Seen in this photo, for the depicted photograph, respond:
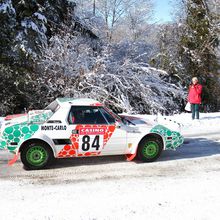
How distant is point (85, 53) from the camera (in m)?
15.1

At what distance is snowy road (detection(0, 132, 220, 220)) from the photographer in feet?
14.8

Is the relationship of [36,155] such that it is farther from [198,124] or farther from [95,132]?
[198,124]

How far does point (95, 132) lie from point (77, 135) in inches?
15.4

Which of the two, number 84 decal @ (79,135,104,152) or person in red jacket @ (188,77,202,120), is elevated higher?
person in red jacket @ (188,77,202,120)

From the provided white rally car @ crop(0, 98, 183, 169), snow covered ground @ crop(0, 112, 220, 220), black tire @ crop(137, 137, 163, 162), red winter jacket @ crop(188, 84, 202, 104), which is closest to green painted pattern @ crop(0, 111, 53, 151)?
white rally car @ crop(0, 98, 183, 169)

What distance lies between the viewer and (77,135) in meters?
6.45

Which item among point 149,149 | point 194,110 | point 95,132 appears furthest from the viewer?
point 194,110

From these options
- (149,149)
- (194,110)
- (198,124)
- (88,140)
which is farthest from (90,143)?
(194,110)

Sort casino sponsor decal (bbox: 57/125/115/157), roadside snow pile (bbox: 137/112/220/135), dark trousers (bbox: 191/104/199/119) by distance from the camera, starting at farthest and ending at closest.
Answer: dark trousers (bbox: 191/104/199/119) < roadside snow pile (bbox: 137/112/220/135) < casino sponsor decal (bbox: 57/125/115/157)

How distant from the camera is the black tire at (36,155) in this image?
624cm

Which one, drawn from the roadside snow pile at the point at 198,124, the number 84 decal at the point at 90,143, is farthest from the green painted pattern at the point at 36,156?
the roadside snow pile at the point at 198,124

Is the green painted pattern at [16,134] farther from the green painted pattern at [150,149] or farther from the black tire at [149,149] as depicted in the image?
the green painted pattern at [150,149]

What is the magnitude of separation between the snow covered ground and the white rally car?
0.32 meters

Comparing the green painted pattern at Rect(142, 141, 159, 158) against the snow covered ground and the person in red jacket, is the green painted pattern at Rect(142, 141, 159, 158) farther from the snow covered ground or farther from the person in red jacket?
the person in red jacket
